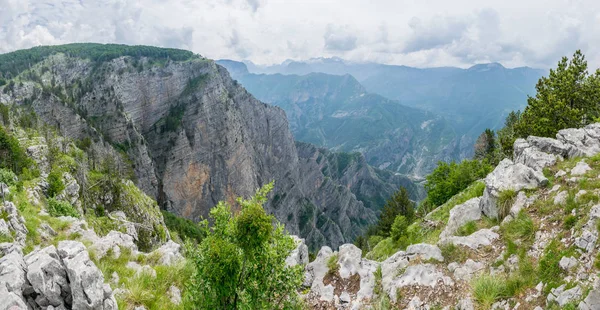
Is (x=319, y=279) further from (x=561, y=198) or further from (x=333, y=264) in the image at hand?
(x=561, y=198)

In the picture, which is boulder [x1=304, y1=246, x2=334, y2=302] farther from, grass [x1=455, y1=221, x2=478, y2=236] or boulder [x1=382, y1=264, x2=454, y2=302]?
grass [x1=455, y1=221, x2=478, y2=236]

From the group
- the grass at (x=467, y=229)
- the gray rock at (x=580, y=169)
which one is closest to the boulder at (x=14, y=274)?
the grass at (x=467, y=229)

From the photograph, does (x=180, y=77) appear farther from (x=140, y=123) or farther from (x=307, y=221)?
(x=307, y=221)

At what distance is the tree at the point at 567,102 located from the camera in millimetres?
33594

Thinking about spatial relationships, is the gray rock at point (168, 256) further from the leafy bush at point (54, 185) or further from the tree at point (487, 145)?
the tree at point (487, 145)

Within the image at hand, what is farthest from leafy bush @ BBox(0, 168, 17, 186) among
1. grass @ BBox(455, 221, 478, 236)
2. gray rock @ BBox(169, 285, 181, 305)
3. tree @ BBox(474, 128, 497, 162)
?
tree @ BBox(474, 128, 497, 162)

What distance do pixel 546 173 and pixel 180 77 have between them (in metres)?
165

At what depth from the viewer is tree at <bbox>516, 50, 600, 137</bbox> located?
110 feet

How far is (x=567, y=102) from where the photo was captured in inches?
1399

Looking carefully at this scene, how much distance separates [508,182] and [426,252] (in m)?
7.25

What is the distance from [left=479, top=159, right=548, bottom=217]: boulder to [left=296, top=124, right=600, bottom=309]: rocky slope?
5 cm

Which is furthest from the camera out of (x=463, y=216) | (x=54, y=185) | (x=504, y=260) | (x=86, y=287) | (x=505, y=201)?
(x=54, y=185)

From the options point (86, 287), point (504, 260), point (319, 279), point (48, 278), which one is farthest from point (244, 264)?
point (504, 260)

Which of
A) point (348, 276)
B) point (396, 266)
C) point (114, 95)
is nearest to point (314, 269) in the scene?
point (348, 276)
